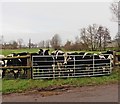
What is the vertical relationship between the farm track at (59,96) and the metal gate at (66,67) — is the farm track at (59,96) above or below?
below

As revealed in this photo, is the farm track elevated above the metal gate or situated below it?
below

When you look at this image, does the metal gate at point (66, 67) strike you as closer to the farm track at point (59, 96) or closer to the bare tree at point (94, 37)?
the farm track at point (59, 96)

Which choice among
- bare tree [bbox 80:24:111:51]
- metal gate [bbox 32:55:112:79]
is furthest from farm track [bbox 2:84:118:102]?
bare tree [bbox 80:24:111:51]

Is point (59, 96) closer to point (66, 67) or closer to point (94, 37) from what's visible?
point (66, 67)

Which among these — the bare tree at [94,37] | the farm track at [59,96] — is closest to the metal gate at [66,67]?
the farm track at [59,96]

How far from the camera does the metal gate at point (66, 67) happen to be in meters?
12.5

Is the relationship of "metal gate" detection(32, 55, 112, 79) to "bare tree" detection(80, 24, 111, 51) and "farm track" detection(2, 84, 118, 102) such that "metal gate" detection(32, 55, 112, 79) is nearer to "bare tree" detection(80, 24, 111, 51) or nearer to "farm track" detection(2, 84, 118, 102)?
"farm track" detection(2, 84, 118, 102)

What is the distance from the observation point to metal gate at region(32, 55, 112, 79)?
41.2 ft

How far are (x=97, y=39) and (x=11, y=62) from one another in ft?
226

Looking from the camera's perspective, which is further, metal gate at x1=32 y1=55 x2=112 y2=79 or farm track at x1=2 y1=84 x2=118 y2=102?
metal gate at x1=32 y1=55 x2=112 y2=79

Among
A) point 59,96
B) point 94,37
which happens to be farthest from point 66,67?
point 94,37

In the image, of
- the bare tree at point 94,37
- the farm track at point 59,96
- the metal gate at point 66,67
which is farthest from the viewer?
the bare tree at point 94,37

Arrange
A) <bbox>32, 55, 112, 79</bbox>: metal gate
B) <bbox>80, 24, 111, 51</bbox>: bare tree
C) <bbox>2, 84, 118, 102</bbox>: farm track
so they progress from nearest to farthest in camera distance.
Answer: <bbox>2, 84, 118, 102</bbox>: farm track → <bbox>32, 55, 112, 79</bbox>: metal gate → <bbox>80, 24, 111, 51</bbox>: bare tree

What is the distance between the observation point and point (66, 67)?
1318 cm
